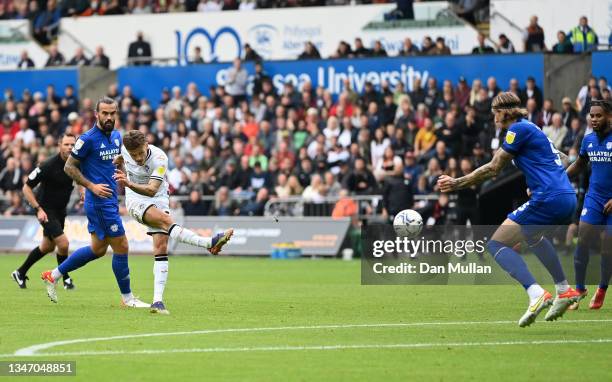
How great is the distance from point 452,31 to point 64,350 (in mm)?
24163

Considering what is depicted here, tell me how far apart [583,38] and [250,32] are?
10.7m

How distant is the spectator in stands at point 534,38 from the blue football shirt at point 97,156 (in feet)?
57.2

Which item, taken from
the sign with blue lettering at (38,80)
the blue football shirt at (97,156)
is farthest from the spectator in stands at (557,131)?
the sign with blue lettering at (38,80)

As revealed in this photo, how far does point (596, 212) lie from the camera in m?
15.6

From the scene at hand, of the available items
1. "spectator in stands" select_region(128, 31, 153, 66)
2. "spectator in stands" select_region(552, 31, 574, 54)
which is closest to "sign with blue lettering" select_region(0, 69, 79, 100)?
"spectator in stands" select_region(128, 31, 153, 66)

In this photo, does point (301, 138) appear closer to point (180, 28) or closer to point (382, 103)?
point (382, 103)

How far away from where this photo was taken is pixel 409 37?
34125 mm

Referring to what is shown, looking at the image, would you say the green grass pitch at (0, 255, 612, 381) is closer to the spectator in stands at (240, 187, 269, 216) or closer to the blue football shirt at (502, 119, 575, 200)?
the blue football shirt at (502, 119, 575, 200)

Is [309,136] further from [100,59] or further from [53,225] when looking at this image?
[53,225]

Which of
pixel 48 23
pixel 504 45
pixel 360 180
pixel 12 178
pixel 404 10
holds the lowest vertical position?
pixel 12 178

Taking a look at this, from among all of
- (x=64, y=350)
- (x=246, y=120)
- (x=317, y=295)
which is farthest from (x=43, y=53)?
(x=64, y=350)

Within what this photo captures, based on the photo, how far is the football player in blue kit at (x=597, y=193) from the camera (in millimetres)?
15305

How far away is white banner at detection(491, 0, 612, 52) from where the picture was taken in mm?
31078

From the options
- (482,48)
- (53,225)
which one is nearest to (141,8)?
(482,48)
